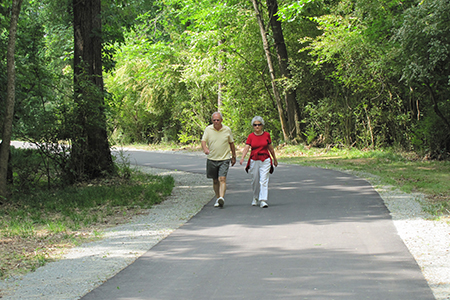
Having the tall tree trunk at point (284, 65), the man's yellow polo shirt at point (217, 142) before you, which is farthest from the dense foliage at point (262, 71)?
the man's yellow polo shirt at point (217, 142)

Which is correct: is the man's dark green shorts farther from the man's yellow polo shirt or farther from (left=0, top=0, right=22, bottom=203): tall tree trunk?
(left=0, top=0, right=22, bottom=203): tall tree trunk

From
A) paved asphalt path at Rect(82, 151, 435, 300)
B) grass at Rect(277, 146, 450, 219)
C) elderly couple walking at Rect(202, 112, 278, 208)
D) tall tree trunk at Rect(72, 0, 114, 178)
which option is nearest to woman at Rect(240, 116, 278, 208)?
elderly couple walking at Rect(202, 112, 278, 208)

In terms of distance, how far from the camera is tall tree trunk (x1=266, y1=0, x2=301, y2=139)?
2380 centimetres

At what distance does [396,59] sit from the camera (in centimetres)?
1641

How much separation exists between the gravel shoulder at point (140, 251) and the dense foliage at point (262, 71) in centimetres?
483

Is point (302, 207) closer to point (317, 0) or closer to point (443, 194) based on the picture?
point (443, 194)

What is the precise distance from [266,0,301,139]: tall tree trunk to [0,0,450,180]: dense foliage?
0.46 m

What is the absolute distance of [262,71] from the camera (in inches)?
1017

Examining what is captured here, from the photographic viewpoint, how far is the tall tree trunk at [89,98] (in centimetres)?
1255

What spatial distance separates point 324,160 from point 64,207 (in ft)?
39.3

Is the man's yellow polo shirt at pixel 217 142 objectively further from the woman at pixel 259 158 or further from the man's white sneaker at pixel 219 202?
the man's white sneaker at pixel 219 202

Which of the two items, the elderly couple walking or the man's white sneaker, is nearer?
the man's white sneaker

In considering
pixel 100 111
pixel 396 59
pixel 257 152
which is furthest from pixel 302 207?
pixel 396 59

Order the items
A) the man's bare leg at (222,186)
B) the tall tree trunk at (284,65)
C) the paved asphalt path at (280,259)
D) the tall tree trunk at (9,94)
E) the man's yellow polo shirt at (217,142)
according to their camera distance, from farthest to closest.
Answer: the tall tree trunk at (284,65) < the tall tree trunk at (9,94) < the man's yellow polo shirt at (217,142) < the man's bare leg at (222,186) < the paved asphalt path at (280,259)
